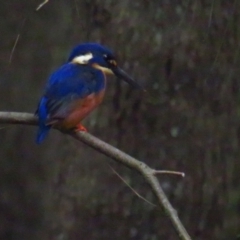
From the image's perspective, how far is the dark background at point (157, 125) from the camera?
4.24 metres

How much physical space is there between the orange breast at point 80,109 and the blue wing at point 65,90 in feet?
0.06

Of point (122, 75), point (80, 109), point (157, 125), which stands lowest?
point (157, 125)

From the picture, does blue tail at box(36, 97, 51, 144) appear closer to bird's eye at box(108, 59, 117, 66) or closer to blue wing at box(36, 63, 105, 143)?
blue wing at box(36, 63, 105, 143)

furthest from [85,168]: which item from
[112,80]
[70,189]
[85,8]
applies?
[85,8]

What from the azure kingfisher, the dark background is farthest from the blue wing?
the dark background

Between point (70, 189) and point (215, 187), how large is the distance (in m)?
0.66

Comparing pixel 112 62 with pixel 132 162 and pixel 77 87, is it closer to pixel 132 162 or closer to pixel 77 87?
pixel 77 87

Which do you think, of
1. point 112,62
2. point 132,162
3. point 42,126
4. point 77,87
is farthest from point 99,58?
point 132,162

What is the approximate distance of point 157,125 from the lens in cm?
430

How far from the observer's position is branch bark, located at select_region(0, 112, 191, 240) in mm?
3012

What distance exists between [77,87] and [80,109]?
10 centimetres

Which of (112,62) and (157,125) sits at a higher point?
(112,62)

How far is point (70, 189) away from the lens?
174 inches

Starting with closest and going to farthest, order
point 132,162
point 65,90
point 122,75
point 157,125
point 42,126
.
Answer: point 132,162 → point 42,126 → point 65,90 → point 122,75 → point 157,125
